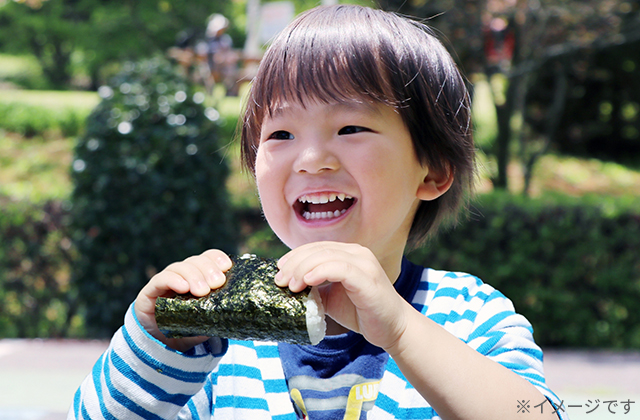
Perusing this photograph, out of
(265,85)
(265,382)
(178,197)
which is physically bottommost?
(178,197)

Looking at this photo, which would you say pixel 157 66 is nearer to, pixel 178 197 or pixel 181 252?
pixel 178 197

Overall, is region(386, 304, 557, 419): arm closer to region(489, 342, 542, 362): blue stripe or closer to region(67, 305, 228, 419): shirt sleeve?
region(489, 342, 542, 362): blue stripe

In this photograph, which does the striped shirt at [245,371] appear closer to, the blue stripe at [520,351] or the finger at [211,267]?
the blue stripe at [520,351]

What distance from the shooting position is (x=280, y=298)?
1.20 meters

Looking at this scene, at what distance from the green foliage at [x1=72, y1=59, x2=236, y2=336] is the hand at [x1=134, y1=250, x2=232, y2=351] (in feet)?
12.3

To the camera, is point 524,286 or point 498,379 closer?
point 498,379

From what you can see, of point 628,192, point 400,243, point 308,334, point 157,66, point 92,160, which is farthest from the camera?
point 628,192

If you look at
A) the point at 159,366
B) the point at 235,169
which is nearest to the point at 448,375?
the point at 159,366

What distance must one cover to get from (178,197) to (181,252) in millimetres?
480

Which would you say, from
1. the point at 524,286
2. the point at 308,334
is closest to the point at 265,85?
the point at 308,334

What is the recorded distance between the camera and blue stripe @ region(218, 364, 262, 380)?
1.50 meters

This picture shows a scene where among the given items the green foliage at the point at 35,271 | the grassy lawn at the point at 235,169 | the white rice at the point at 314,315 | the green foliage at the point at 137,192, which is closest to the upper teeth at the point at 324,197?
the white rice at the point at 314,315

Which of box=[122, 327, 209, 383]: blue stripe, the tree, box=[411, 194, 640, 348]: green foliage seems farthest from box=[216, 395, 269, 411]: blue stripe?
the tree

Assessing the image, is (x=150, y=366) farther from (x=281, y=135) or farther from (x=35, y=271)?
(x=35, y=271)
